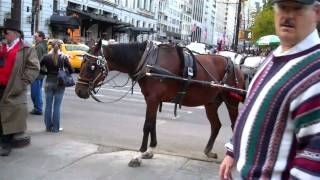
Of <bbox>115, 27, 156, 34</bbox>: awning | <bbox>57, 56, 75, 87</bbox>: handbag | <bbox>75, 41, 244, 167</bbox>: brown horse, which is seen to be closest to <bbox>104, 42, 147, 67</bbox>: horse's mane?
<bbox>75, 41, 244, 167</bbox>: brown horse

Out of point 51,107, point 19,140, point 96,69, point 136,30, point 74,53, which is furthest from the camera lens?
point 136,30

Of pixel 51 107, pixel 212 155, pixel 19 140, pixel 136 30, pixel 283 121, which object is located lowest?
pixel 212 155

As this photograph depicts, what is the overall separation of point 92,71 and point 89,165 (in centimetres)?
140

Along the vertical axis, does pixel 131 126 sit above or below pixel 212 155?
below

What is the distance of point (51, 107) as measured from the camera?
381 inches

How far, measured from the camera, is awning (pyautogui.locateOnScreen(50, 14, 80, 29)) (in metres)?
46.5

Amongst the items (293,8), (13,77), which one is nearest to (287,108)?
(293,8)

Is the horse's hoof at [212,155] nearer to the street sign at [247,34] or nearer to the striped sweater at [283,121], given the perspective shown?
the striped sweater at [283,121]

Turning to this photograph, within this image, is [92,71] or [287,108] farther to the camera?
[92,71]

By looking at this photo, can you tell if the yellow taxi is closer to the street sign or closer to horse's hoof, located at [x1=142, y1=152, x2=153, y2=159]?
horse's hoof, located at [x1=142, y1=152, x2=153, y2=159]

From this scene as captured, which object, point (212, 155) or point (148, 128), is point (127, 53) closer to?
point (148, 128)

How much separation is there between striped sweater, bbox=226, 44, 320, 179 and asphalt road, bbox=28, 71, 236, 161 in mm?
5742

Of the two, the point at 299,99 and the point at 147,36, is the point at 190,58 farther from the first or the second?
the point at 147,36

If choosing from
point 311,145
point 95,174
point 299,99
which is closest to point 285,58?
point 299,99
